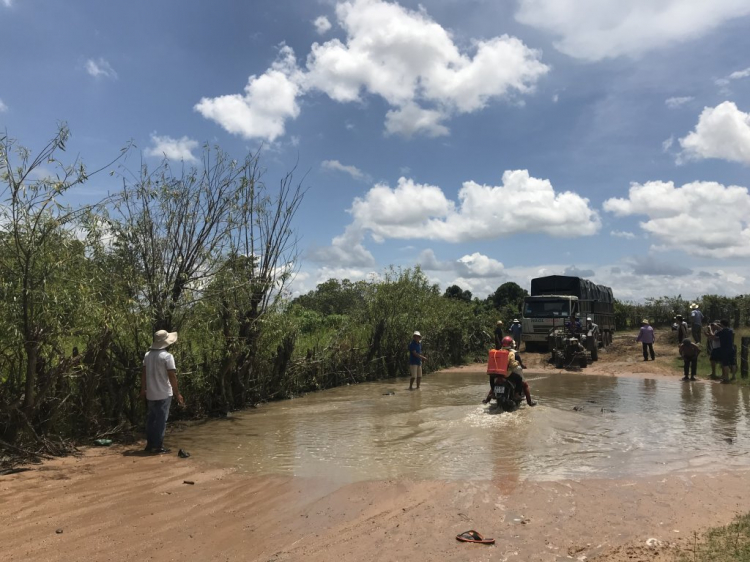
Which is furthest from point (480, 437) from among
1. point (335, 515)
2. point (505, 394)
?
point (335, 515)

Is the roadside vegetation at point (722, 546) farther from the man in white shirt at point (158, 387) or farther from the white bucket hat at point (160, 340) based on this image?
the white bucket hat at point (160, 340)

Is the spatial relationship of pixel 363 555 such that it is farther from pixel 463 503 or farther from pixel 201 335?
pixel 201 335

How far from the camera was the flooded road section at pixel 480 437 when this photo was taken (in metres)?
7.09

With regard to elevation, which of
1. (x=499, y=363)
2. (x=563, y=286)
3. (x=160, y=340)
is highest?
(x=563, y=286)

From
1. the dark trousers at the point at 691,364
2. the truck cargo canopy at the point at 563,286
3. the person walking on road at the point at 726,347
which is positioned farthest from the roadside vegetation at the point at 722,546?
the truck cargo canopy at the point at 563,286

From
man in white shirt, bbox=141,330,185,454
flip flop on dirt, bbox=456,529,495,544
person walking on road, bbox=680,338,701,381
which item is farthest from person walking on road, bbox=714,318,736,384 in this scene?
man in white shirt, bbox=141,330,185,454

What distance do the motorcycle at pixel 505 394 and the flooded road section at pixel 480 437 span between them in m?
0.26

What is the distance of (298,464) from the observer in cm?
742

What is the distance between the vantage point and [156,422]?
25.7 ft

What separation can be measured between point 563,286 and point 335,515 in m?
22.4

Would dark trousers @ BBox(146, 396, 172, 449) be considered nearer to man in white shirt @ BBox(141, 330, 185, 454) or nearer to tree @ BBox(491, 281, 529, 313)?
man in white shirt @ BBox(141, 330, 185, 454)

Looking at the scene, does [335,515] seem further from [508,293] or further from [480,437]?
[508,293]

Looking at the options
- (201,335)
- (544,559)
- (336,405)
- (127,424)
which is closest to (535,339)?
(336,405)

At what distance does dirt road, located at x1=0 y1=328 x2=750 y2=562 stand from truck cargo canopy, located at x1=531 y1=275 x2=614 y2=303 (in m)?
19.5
